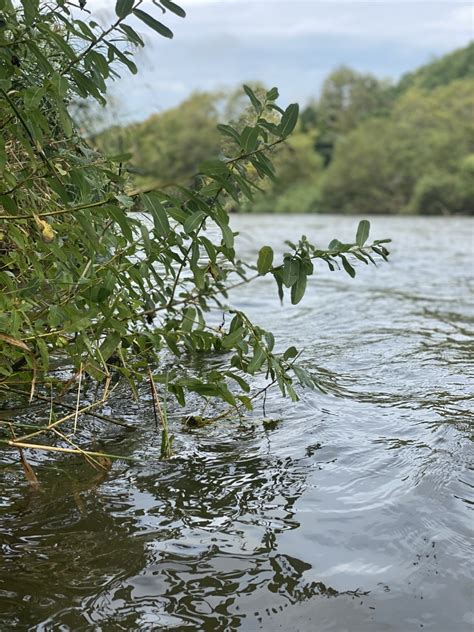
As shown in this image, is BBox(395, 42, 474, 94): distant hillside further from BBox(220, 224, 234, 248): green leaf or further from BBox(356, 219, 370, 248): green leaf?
BBox(220, 224, 234, 248): green leaf

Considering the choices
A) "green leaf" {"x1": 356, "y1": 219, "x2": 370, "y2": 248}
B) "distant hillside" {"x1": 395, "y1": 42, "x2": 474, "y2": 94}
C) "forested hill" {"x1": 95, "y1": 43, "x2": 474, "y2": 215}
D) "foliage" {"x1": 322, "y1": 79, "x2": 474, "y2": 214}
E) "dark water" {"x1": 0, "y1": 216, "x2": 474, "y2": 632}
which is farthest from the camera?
"distant hillside" {"x1": 395, "y1": 42, "x2": 474, "y2": 94}

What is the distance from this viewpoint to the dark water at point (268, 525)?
1.52 m

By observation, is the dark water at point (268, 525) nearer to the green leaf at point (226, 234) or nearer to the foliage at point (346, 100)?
the green leaf at point (226, 234)

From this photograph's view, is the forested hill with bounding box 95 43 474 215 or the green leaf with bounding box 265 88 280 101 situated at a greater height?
the forested hill with bounding box 95 43 474 215

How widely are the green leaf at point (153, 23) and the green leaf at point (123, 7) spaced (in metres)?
0.02

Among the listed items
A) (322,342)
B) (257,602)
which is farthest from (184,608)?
(322,342)

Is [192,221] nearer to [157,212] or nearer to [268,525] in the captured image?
[157,212]

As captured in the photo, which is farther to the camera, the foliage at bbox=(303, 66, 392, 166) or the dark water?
the foliage at bbox=(303, 66, 392, 166)

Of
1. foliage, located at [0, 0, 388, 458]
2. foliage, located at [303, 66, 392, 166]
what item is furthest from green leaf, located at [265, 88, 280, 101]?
foliage, located at [303, 66, 392, 166]

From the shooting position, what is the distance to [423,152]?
45500 mm

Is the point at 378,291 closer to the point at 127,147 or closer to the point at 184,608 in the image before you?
the point at 127,147

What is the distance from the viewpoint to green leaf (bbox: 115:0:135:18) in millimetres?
1729

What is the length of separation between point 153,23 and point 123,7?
0.10 metres

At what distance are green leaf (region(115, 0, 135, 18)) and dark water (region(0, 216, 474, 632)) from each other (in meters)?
1.33
